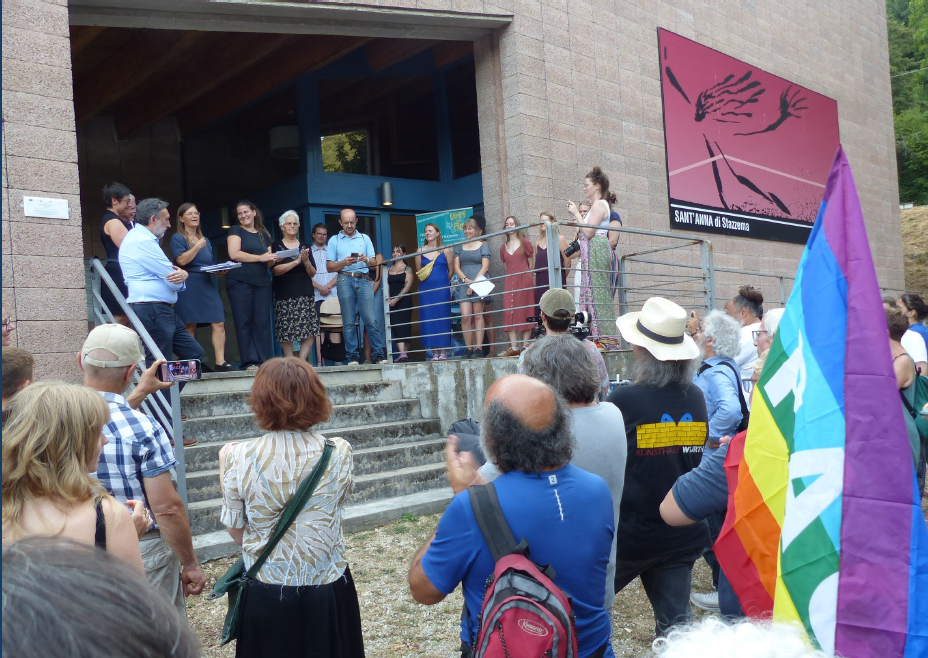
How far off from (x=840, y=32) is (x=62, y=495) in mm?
16614

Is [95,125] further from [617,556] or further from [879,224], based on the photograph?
[879,224]

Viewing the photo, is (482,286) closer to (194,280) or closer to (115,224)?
(194,280)

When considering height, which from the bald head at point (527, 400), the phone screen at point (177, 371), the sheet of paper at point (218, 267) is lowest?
the bald head at point (527, 400)

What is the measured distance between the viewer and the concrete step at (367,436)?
19.6 feet

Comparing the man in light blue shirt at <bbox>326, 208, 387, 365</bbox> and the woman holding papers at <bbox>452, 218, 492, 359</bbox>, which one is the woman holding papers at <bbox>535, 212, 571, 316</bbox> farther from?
the man in light blue shirt at <bbox>326, 208, 387, 365</bbox>

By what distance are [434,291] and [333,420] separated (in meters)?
2.81

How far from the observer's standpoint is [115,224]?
6016 mm

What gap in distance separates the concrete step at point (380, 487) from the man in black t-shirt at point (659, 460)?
10.6 feet

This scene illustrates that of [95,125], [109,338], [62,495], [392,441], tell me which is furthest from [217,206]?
[62,495]

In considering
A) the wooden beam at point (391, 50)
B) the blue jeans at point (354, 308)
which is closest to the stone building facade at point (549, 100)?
the wooden beam at point (391, 50)

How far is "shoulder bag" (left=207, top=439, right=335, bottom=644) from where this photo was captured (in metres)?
2.69

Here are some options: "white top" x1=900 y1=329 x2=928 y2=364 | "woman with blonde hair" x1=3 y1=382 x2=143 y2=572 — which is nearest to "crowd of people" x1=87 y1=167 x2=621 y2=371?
"white top" x1=900 y1=329 x2=928 y2=364

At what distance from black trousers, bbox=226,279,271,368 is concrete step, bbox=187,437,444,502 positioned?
162 cm

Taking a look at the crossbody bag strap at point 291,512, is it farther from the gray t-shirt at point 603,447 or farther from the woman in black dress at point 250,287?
the woman in black dress at point 250,287
